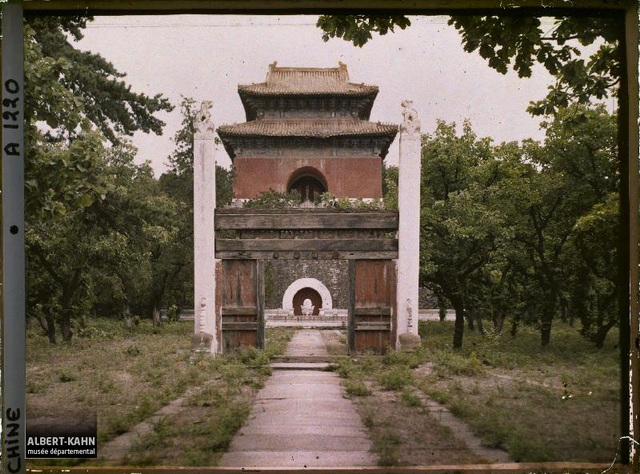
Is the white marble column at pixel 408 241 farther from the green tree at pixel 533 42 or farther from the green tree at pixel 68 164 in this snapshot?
the green tree at pixel 68 164

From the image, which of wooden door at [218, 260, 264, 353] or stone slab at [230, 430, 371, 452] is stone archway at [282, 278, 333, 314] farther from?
stone slab at [230, 430, 371, 452]

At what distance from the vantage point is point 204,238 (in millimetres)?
4770

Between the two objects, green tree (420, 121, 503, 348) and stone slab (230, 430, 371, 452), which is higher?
green tree (420, 121, 503, 348)

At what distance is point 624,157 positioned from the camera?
11.0 ft

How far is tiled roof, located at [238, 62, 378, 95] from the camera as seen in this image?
458 centimetres

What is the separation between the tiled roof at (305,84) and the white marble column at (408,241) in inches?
26.7

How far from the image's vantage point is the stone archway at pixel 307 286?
13711 millimetres

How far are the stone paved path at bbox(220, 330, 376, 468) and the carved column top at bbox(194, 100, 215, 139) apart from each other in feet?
7.15

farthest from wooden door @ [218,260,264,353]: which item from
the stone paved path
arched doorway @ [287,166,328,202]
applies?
arched doorway @ [287,166,328,202]

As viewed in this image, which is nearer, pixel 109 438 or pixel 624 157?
pixel 624 157

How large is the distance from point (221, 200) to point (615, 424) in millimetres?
3750

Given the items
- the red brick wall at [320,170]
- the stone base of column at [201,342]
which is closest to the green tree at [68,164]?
the stone base of column at [201,342]

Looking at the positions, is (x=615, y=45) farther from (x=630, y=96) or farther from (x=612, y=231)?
(x=612, y=231)

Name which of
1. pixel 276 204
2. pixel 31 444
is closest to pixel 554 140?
pixel 276 204
